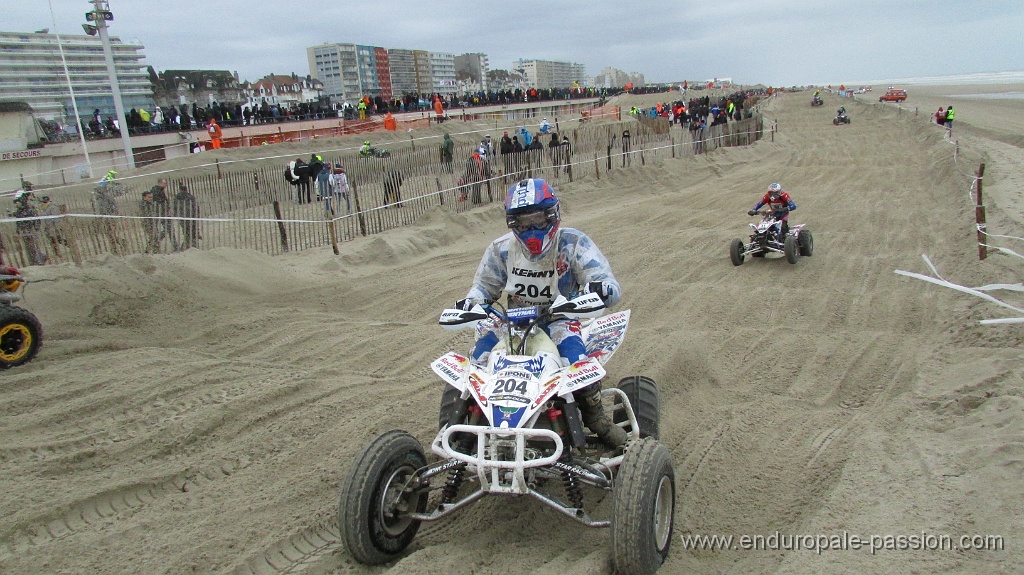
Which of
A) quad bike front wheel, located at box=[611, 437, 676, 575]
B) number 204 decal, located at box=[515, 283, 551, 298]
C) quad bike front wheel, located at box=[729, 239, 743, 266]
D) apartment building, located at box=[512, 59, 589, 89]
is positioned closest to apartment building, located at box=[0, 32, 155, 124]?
quad bike front wheel, located at box=[729, 239, 743, 266]

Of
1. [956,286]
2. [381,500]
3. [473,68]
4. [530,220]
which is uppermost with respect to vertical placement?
[473,68]

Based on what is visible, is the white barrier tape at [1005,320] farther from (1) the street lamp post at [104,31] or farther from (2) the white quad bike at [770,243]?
(1) the street lamp post at [104,31]

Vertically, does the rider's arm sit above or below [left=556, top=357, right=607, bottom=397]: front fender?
above

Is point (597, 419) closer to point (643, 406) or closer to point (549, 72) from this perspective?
point (643, 406)

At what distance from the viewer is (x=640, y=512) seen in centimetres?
294

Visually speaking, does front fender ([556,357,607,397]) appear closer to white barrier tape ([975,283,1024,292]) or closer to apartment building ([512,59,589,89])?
white barrier tape ([975,283,1024,292])

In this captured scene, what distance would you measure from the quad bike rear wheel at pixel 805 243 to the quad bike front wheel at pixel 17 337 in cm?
1045

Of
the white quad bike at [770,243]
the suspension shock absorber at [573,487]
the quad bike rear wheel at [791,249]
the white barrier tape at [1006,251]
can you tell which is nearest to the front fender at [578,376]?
the suspension shock absorber at [573,487]

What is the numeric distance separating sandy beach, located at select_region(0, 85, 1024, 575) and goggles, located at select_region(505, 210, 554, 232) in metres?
1.81

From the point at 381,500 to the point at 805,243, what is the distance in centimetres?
924

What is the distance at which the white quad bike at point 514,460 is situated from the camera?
3.07 meters

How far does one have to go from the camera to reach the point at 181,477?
4.44 metres

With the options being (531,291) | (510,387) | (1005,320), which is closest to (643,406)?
(531,291)

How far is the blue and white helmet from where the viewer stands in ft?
13.6
